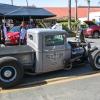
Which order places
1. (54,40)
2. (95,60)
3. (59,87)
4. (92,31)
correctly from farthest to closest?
(92,31) → (95,60) → (54,40) → (59,87)

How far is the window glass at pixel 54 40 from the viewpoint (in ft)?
18.6

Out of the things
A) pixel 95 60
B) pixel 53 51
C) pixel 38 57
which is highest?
pixel 53 51

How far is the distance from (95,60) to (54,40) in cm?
157

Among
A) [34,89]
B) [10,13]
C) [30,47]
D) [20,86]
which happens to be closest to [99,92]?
[34,89]

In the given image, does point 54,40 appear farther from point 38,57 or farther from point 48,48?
point 38,57

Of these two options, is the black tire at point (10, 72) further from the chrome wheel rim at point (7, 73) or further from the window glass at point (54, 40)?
the window glass at point (54, 40)

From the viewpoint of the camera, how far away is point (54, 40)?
5832 mm

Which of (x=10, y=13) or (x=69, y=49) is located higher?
→ (x=10, y=13)

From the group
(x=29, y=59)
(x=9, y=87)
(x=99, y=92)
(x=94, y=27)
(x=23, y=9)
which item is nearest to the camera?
(x=99, y=92)

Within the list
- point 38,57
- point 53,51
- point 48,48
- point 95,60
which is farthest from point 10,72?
point 95,60

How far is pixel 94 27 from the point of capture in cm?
1852

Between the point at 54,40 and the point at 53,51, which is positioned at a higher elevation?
the point at 54,40

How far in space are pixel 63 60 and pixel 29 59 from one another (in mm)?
1076

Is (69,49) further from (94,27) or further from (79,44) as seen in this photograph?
(94,27)
